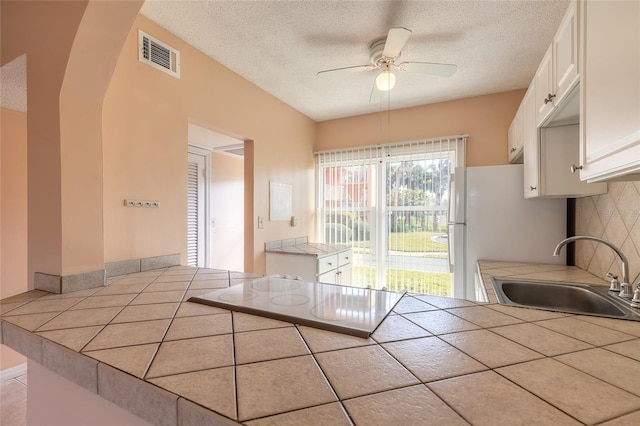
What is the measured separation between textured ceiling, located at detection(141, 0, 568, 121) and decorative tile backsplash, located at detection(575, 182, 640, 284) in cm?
115

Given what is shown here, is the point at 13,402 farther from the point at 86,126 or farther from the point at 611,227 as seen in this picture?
the point at 611,227

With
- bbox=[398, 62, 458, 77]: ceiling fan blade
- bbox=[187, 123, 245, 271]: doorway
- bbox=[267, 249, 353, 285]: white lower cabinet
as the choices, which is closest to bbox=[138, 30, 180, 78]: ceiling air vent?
bbox=[187, 123, 245, 271]: doorway

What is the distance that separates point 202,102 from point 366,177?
80.4 inches

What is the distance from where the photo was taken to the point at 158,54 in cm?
178

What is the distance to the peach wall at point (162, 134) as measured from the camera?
1.56 metres

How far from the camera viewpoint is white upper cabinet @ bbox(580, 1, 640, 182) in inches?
28.7

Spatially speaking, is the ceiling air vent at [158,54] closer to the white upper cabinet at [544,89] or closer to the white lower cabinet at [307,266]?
the white lower cabinet at [307,266]

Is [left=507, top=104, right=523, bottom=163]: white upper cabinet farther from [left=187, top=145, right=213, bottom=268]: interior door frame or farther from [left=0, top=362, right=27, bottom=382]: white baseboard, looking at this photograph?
[left=0, top=362, right=27, bottom=382]: white baseboard

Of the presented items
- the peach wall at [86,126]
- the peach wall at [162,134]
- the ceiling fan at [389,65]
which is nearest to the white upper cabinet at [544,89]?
the ceiling fan at [389,65]

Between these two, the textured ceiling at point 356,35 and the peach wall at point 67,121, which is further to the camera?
the textured ceiling at point 356,35

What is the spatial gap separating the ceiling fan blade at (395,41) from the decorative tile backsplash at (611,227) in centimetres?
138

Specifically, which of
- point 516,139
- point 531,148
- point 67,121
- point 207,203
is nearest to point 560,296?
point 531,148

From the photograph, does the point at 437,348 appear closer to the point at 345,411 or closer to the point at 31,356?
the point at 345,411

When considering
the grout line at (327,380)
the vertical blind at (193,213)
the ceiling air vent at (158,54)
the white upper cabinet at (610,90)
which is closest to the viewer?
the grout line at (327,380)
